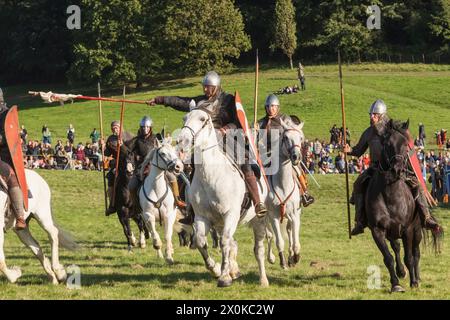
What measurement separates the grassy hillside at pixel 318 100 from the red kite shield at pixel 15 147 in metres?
40.8

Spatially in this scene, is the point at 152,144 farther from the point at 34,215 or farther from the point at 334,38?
the point at 334,38

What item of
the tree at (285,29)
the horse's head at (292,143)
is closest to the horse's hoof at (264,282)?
the horse's head at (292,143)

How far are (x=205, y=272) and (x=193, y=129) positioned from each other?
396 cm

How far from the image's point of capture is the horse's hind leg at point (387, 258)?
13984 millimetres

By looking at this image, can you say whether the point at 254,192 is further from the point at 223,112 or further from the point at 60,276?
the point at 60,276

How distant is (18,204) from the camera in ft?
48.0

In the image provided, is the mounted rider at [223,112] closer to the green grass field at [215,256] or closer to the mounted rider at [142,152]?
the green grass field at [215,256]

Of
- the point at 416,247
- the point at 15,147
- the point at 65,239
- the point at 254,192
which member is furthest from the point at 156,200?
the point at 416,247

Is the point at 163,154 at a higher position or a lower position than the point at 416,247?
higher

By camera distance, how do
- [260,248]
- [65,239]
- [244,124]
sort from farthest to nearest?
[65,239]
[260,248]
[244,124]

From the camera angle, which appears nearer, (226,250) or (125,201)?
(226,250)

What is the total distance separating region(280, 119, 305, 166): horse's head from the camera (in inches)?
622

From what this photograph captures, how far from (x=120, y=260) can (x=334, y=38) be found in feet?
243

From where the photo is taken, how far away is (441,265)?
18.5 meters
